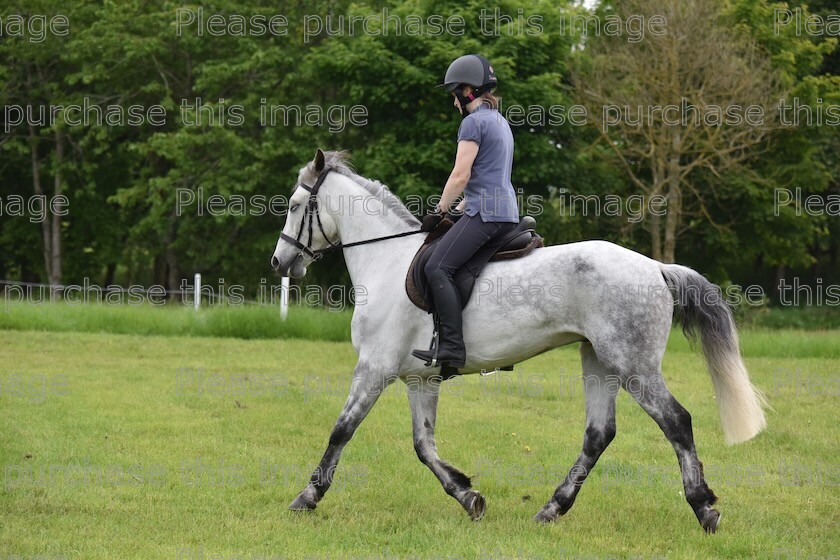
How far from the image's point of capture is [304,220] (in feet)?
24.4

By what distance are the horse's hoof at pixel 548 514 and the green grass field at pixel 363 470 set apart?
0.11 meters

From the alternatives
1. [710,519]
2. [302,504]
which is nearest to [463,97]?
[302,504]

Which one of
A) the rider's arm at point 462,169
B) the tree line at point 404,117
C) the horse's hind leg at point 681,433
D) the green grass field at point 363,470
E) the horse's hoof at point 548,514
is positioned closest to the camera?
the green grass field at point 363,470

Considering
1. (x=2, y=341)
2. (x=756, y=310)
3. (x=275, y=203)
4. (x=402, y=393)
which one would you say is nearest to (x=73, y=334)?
(x=2, y=341)

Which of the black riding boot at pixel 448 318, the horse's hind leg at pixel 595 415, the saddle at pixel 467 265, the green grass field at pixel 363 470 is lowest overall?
the green grass field at pixel 363 470

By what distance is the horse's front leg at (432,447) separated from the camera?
676 cm

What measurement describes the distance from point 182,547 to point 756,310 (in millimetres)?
26095

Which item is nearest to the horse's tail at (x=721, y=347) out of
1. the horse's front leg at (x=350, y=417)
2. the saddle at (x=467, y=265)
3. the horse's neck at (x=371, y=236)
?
the saddle at (x=467, y=265)

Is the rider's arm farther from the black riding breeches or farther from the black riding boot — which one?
the black riding boot

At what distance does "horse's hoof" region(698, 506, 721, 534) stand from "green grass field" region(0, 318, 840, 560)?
0.37ft

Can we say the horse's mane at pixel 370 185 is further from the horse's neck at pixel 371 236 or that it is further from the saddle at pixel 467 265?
the saddle at pixel 467 265

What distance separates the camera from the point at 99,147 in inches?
1283

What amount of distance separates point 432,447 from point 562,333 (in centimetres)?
127

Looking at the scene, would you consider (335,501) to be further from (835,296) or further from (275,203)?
(835,296)
